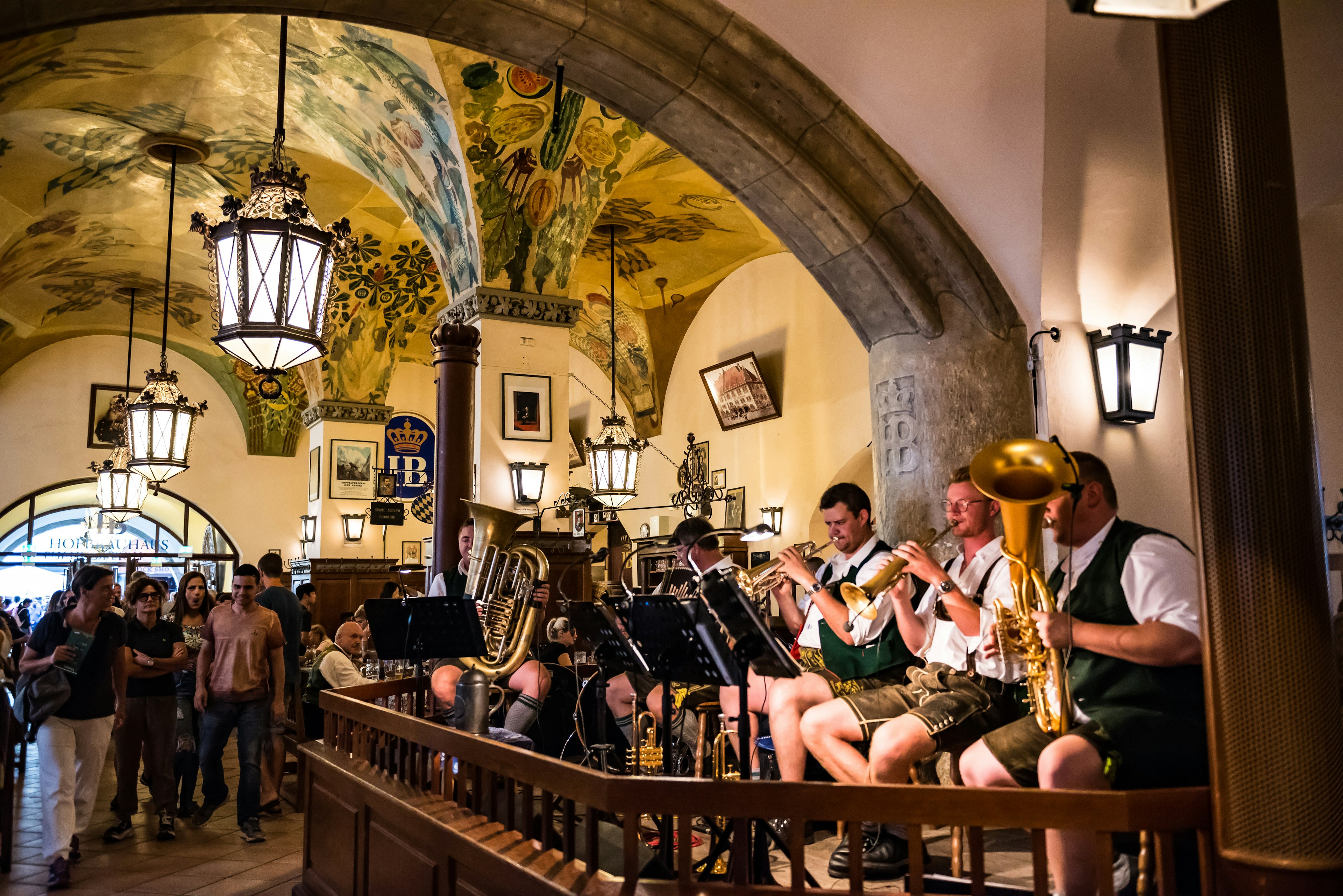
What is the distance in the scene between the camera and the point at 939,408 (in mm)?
5469

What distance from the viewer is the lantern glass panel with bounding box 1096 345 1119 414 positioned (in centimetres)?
511

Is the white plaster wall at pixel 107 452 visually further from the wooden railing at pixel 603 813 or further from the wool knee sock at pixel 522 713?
the wooden railing at pixel 603 813

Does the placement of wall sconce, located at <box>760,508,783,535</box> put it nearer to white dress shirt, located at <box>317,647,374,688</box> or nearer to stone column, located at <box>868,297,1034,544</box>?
white dress shirt, located at <box>317,647,374,688</box>

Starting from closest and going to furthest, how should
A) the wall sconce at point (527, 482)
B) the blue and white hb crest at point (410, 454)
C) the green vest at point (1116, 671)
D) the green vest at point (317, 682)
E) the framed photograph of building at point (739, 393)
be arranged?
the green vest at point (1116, 671)
the green vest at point (317, 682)
the wall sconce at point (527, 482)
the framed photograph of building at point (739, 393)
the blue and white hb crest at point (410, 454)

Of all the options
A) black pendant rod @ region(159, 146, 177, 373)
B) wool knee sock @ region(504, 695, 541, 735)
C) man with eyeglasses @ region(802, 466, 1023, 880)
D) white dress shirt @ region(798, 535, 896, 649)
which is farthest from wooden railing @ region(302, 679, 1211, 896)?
black pendant rod @ region(159, 146, 177, 373)

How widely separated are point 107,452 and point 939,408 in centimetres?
1791

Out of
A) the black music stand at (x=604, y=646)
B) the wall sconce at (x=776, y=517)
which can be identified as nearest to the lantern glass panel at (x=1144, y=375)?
the black music stand at (x=604, y=646)

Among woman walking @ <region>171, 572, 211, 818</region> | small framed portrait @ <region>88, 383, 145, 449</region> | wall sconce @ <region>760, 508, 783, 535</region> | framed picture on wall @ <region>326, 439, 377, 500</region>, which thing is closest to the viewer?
woman walking @ <region>171, 572, 211, 818</region>

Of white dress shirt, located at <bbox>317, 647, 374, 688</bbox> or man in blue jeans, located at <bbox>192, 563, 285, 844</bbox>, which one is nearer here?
man in blue jeans, located at <bbox>192, 563, 285, 844</bbox>

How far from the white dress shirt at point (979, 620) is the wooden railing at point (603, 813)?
75 centimetres

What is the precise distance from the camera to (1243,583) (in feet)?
8.04

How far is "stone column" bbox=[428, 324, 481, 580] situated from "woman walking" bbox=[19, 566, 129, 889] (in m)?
1.84

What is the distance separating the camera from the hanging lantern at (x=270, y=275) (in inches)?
175

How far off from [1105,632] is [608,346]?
1491cm
